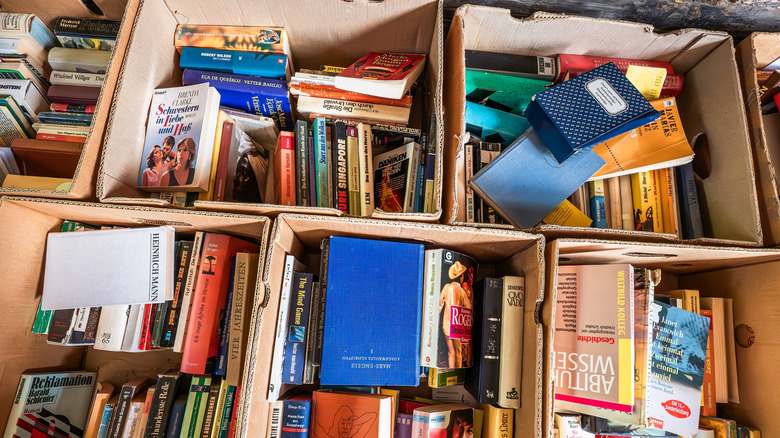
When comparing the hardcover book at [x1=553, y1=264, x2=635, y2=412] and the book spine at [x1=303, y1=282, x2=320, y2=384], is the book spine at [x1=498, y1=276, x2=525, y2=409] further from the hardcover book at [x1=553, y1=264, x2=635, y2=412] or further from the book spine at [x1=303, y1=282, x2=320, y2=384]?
the book spine at [x1=303, y1=282, x2=320, y2=384]

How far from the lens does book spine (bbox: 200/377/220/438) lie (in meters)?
0.95

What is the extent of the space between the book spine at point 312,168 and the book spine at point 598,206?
80cm

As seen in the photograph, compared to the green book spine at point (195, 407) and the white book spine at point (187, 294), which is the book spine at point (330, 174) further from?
the green book spine at point (195, 407)

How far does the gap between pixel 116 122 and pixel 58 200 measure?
229 millimetres

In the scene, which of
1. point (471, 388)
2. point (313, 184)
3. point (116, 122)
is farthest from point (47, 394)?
point (471, 388)

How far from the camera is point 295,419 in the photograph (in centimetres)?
93

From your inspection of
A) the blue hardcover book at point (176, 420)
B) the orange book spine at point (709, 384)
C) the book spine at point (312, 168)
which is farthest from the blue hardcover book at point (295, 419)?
the orange book spine at point (709, 384)

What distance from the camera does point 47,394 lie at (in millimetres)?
991

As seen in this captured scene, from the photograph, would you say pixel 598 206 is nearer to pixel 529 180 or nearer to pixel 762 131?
pixel 529 180

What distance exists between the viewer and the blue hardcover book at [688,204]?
106 cm

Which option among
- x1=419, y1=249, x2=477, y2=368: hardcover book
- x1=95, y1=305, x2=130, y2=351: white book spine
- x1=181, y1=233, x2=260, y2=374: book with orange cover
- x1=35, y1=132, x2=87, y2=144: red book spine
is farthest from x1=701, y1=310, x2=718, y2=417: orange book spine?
x1=35, y1=132, x2=87, y2=144: red book spine

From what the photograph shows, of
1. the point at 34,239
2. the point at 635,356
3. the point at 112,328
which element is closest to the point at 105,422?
the point at 112,328

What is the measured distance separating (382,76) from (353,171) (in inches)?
11.4

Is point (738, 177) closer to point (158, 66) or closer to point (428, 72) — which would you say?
point (428, 72)
